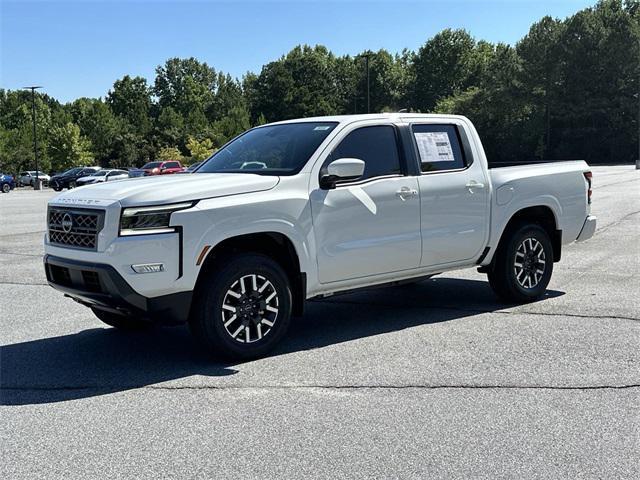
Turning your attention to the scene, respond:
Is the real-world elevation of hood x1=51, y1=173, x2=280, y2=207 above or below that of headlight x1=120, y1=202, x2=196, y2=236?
above

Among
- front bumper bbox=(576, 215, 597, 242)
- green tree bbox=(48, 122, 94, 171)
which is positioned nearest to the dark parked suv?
green tree bbox=(48, 122, 94, 171)

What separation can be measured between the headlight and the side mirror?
4.44ft

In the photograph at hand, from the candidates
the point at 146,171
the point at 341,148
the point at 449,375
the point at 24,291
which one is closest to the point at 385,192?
the point at 341,148

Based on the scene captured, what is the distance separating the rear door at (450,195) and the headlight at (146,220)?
2528mm

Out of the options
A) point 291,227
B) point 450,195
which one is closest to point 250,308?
point 291,227

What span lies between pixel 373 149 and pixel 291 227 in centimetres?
127

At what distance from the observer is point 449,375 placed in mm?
5207

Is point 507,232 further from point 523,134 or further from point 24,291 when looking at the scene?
point 523,134

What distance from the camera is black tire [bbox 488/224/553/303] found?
7.52m

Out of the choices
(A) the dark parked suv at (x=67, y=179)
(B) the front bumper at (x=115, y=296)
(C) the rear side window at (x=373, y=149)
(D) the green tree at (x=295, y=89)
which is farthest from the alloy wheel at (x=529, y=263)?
(D) the green tree at (x=295, y=89)

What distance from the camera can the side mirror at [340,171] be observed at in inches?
229

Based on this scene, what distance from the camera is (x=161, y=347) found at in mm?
6191

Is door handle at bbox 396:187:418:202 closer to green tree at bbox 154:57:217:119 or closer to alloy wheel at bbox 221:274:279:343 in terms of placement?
alloy wheel at bbox 221:274:279:343

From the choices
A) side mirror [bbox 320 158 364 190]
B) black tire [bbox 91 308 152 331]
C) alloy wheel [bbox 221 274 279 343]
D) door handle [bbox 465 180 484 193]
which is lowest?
black tire [bbox 91 308 152 331]
